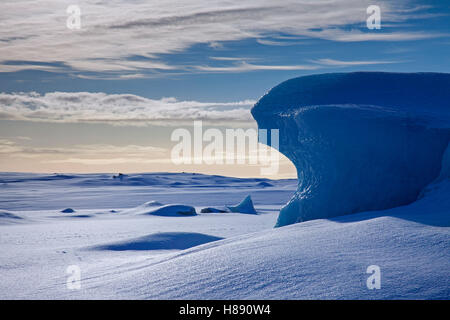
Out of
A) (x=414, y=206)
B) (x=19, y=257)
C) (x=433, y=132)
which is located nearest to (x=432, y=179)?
(x=433, y=132)

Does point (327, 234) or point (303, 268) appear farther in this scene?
point (327, 234)

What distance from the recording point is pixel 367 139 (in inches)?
236

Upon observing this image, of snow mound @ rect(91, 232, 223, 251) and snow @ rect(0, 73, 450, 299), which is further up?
snow @ rect(0, 73, 450, 299)

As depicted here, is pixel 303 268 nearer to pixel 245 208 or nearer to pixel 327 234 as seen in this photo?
pixel 327 234

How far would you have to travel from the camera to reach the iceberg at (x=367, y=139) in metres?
5.91

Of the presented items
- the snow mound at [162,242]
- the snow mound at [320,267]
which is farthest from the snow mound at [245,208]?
the snow mound at [320,267]

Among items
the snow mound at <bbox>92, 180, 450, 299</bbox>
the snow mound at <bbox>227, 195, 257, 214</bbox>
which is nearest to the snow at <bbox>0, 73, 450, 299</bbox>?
the snow mound at <bbox>92, 180, 450, 299</bbox>

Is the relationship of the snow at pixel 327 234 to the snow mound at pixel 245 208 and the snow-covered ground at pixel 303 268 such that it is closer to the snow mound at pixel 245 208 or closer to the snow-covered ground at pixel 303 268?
the snow-covered ground at pixel 303 268

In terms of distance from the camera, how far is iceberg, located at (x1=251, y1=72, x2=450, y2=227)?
591 centimetres

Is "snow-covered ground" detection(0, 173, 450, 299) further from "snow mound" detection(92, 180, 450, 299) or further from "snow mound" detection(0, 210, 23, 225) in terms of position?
"snow mound" detection(0, 210, 23, 225)

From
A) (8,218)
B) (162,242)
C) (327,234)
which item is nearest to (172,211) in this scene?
(8,218)
